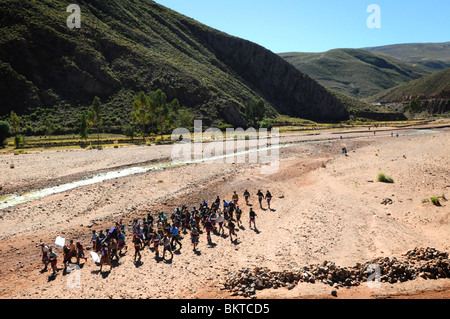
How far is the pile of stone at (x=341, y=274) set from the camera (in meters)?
13.3

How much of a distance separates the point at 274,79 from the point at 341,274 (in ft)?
451

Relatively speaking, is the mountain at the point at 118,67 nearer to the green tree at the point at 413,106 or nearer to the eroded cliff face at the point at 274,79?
the eroded cliff face at the point at 274,79

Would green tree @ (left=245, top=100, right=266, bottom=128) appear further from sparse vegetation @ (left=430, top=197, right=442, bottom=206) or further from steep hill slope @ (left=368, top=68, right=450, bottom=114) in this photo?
steep hill slope @ (left=368, top=68, right=450, bottom=114)

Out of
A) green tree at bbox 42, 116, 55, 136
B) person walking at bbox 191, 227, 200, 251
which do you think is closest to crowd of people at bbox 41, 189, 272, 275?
person walking at bbox 191, 227, 200, 251

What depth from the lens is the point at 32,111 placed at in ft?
244

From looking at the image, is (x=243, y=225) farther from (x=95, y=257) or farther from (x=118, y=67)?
(x=118, y=67)

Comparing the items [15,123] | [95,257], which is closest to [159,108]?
[15,123]

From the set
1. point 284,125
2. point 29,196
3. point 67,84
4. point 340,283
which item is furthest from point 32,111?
point 340,283

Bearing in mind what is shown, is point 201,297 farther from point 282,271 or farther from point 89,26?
point 89,26

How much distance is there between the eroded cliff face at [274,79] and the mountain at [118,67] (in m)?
0.61

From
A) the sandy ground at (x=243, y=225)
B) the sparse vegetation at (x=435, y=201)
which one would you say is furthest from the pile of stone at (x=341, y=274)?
the sparse vegetation at (x=435, y=201)

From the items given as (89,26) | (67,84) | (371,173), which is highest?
(89,26)

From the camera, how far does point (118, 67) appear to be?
94125 millimetres

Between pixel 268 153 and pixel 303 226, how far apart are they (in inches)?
1226
